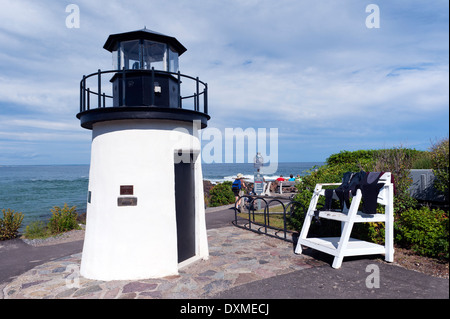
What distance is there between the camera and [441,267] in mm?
5617

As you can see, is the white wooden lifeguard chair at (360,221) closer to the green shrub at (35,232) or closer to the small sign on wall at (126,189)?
the small sign on wall at (126,189)

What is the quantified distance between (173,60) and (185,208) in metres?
3.34

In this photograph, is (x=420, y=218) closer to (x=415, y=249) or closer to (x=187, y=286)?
(x=415, y=249)

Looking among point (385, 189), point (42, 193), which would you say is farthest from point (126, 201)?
point (42, 193)

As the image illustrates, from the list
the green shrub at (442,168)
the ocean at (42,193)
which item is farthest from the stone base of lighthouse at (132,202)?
the ocean at (42,193)

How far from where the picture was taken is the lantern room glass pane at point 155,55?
6.47m

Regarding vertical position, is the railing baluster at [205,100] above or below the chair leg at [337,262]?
above

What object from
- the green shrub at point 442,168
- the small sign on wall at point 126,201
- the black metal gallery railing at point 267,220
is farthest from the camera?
the black metal gallery railing at point 267,220

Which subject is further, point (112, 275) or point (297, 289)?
point (112, 275)

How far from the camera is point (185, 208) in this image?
662 centimetres

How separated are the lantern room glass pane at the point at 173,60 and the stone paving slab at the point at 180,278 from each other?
4.37m

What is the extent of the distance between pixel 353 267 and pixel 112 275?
4.69 m
